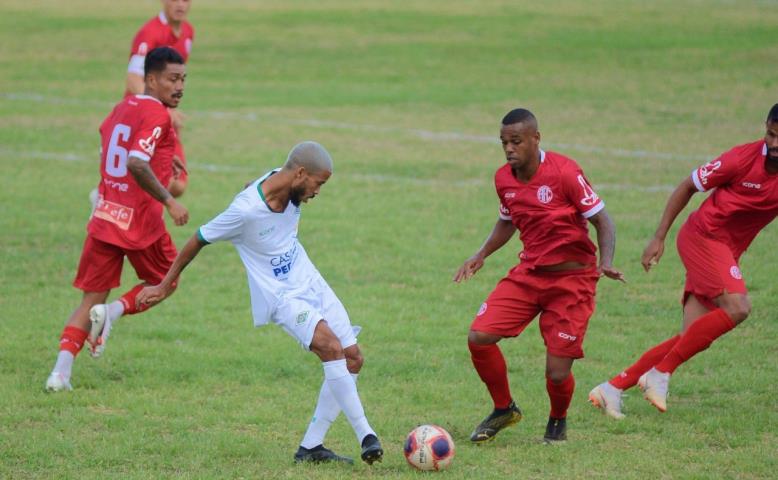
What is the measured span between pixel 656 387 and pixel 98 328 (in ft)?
13.0

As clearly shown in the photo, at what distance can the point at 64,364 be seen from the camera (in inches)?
342

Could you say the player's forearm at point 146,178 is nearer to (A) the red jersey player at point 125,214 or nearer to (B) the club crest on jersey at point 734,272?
(A) the red jersey player at point 125,214

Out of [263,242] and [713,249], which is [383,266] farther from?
[263,242]

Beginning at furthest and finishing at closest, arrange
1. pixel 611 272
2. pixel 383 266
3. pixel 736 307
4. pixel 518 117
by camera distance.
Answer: pixel 383 266
pixel 736 307
pixel 518 117
pixel 611 272

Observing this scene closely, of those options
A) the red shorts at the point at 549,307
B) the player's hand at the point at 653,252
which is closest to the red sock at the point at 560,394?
the red shorts at the point at 549,307

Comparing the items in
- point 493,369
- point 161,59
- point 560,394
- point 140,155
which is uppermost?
point 161,59

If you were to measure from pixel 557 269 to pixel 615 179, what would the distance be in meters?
9.26

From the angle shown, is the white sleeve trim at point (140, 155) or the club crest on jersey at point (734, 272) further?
the white sleeve trim at point (140, 155)

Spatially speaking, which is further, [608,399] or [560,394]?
[608,399]

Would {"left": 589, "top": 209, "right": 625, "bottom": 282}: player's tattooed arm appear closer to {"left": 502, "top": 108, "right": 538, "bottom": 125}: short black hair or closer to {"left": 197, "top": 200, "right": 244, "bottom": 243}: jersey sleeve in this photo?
{"left": 502, "top": 108, "right": 538, "bottom": 125}: short black hair

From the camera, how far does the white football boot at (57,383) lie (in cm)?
857

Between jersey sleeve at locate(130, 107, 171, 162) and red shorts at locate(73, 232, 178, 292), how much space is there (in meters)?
0.78

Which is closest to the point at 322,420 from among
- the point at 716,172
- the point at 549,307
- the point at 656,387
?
the point at 549,307

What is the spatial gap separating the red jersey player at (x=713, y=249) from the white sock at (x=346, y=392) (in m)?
2.09
